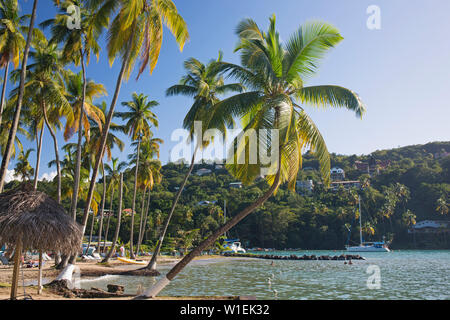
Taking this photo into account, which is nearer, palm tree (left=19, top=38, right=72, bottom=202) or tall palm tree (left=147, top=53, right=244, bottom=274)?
palm tree (left=19, top=38, right=72, bottom=202)

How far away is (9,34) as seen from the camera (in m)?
16.8

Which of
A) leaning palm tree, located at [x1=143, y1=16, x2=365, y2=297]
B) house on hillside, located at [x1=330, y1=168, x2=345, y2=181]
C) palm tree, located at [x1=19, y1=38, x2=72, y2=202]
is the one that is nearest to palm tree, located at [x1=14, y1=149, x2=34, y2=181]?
palm tree, located at [x1=19, y1=38, x2=72, y2=202]

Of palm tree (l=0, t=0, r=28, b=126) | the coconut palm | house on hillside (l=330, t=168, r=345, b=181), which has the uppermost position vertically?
house on hillside (l=330, t=168, r=345, b=181)

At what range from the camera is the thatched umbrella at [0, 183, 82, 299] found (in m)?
9.44

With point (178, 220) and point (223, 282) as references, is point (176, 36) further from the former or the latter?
point (178, 220)

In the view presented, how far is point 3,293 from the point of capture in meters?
11.7

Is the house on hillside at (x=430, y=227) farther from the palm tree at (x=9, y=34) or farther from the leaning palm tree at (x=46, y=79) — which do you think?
the palm tree at (x=9, y=34)

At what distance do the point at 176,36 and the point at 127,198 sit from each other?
6818 cm

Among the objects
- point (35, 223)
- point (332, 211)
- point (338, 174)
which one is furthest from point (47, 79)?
point (338, 174)

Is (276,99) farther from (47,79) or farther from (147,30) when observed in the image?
(47,79)

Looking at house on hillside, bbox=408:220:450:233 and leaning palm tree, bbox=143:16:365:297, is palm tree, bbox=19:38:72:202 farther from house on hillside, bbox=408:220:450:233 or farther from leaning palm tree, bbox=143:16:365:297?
house on hillside, bbox=408:220:450:233

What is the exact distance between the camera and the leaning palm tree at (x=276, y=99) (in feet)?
34.3

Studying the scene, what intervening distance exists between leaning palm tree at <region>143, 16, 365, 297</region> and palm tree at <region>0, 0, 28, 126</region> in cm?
1164
